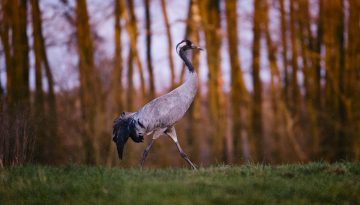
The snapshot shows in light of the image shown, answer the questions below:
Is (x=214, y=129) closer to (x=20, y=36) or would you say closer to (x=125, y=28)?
(x=125, y=28)

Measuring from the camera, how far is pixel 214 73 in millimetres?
23672

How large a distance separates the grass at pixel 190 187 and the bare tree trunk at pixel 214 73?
41.5 ft

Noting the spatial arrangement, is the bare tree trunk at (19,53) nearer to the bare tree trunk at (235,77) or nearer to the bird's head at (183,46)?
the bare tree trunk at (235,77)

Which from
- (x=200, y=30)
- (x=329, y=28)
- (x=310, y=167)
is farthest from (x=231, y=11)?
(x=310, y=167)

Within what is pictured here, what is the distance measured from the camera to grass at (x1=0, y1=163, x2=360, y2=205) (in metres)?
9.11

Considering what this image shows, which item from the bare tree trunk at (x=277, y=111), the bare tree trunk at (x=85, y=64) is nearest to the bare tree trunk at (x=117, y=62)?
the bare tree trunk at (x=85, y=64)

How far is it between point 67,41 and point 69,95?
7.11 feet

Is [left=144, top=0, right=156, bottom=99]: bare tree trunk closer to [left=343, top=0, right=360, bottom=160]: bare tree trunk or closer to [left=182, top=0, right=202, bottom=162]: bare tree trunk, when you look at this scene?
[left=182, top=0, right=202, bottom=162]: bare tree trunk

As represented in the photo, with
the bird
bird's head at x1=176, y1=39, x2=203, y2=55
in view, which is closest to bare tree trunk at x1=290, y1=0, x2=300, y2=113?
bird's head at x1=176, y1=39, x2=203, y2=55

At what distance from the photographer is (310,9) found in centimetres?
2534

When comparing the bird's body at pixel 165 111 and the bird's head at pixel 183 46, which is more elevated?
the bird's head at pixel 183 46

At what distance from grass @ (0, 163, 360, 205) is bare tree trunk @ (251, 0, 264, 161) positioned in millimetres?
12235

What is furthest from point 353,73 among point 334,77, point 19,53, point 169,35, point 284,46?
point 19,53

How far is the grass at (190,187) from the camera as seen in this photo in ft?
29.9
